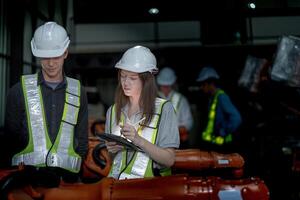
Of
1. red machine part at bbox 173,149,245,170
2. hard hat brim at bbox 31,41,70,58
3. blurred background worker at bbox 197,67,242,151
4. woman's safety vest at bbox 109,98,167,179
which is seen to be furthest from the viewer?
blurred background worker at bbox 197,67,242,151

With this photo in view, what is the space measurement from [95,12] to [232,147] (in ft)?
7.59

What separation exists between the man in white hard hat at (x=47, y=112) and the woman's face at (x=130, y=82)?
438 millimetres

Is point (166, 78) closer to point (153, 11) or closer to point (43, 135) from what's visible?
point (153, 11)

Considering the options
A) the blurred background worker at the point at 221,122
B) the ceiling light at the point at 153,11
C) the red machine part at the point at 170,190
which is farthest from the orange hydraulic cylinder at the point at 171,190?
the blurred background worker at the point at 221,122

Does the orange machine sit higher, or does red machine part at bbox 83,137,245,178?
the orange machine

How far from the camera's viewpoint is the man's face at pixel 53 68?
220 cm

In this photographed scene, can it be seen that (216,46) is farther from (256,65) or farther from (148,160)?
(148,160)

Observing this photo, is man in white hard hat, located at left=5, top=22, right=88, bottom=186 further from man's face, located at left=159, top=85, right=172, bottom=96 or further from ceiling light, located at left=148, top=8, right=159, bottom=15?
man's face, located at left=159, top=85, right=172, bottom=96

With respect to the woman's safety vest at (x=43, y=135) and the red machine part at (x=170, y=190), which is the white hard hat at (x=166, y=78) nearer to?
the woman's safety vest at (x=43, y=135)

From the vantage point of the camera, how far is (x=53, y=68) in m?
2.22

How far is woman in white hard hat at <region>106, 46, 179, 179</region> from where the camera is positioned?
195cm

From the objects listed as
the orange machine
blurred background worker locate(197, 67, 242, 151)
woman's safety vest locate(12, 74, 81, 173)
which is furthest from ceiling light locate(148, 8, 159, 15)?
the orange machine

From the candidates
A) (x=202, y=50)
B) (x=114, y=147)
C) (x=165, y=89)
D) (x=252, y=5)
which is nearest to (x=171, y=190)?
(x=114, y=147)

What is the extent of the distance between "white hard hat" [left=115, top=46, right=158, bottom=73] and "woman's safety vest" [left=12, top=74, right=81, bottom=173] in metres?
0.49
